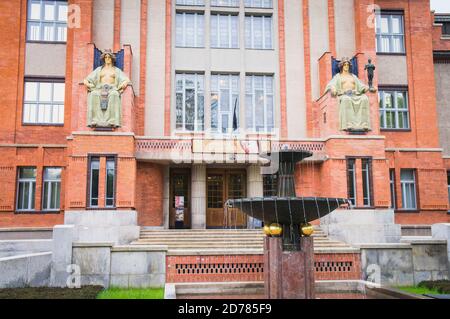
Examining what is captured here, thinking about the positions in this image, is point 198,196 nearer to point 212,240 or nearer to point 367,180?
point 212,240

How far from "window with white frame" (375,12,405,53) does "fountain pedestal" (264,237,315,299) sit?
16366 millimetres

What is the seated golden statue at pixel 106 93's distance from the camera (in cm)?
1797

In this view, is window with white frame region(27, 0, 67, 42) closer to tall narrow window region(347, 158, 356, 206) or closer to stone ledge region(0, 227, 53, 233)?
stone ledge region(0, 227, 53, 233)

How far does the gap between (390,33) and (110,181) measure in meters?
15.8

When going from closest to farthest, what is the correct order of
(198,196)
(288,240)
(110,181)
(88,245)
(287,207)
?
(287,207) → (288,240) → (88,245) → (110,181) → (198,196)

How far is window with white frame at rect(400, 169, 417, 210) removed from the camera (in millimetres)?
21453

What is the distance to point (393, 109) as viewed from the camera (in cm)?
2230

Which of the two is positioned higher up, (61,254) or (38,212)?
(38,212)

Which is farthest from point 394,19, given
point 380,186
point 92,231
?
point 92,231

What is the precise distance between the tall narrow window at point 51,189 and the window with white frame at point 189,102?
5978mm

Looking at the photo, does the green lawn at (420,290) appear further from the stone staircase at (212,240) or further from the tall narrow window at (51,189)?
the tall narrow window at (51,189)

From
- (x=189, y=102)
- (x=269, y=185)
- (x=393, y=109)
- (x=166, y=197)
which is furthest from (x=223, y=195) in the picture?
(x=393, y=109)

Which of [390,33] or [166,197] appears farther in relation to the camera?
[390,33]
